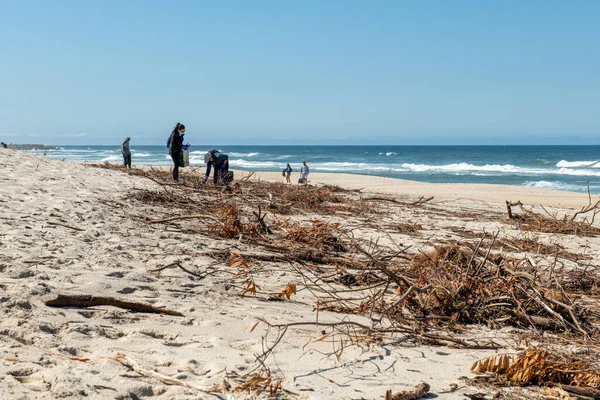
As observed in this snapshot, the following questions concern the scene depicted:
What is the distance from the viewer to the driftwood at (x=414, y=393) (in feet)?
8.03

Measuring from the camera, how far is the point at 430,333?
3459mm

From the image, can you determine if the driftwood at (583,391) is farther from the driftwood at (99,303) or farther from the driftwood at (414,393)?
the driftwood at (99,303)

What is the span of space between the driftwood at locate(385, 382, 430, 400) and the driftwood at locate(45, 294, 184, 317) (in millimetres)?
1506

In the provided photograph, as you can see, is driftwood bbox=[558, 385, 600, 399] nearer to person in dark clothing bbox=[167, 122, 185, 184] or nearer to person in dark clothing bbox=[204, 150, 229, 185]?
person in dark clothing bbox=[204, 150, 229, 185]

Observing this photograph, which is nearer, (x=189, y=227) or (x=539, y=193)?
(x=189, y=227)

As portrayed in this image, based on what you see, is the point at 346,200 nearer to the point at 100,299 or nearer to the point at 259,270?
the point at 259,270

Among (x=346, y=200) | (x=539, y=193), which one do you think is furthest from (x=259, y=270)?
(x=539, y=193)

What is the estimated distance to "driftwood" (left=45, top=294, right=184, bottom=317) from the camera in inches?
127

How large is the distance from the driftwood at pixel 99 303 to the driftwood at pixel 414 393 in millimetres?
1506

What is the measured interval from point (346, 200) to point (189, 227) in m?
5.32

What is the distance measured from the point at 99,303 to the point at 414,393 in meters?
1.94

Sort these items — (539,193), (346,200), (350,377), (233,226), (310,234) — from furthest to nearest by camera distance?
(539,193), (346,200), (233,226), (310,234), (350,377)

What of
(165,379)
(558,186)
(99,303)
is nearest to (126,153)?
(99,303)

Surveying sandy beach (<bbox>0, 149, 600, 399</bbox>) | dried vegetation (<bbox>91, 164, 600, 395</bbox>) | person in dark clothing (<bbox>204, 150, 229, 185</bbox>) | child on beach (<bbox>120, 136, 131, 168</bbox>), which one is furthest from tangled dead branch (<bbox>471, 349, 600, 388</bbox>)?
child on beach (<bbox>120, 136, 131, 168</bbox>)
